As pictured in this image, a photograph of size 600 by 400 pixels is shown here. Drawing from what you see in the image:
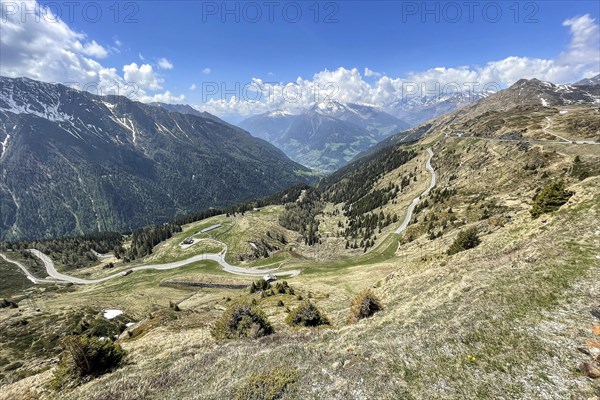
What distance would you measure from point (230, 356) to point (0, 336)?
225 feet

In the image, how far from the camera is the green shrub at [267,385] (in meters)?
16.2

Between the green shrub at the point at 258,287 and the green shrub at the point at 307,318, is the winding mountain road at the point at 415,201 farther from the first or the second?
the green shrub at the point at 307,318

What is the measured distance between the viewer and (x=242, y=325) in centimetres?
2758

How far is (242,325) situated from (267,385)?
11.6 meters

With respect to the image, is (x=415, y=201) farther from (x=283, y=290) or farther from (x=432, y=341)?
(x=432, y=341)

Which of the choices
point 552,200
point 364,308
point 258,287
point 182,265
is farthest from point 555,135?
point 182,265

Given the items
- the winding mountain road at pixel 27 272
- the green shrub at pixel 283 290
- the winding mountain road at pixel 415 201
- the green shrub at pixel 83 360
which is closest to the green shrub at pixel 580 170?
the winding mountain road at pixel 415 201

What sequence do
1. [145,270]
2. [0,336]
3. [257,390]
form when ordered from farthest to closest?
[145,270]
[0,336]
[257,390]

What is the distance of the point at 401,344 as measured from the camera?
19.2m

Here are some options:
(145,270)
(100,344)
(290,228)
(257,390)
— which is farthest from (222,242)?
(257,390)

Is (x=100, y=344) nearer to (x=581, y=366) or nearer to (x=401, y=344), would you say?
(x=401, y=344)

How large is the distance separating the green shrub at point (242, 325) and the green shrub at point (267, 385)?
30.0 feet

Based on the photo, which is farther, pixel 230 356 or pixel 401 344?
pixel 230 356

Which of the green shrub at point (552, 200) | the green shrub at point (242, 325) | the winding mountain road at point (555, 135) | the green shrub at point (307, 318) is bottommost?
the green shrub at point (307, 318)
